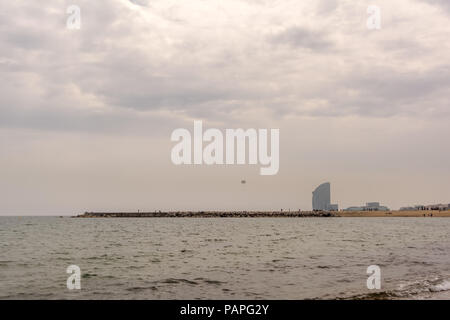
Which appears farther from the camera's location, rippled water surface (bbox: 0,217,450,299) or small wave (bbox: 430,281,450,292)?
small wave (bbox: 430,281,450,292)

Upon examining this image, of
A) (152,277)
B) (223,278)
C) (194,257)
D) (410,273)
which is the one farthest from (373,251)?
(152,277)

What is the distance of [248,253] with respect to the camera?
1389 inches

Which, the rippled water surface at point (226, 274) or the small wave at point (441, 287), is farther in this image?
the small wave at point (441, 287)

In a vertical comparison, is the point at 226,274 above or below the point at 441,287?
below

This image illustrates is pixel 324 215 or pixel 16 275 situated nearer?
pixel 16 275

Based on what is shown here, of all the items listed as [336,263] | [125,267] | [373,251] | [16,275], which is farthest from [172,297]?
[373,251]

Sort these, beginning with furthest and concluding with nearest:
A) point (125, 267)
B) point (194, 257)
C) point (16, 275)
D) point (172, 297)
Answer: point (194, 257)
point (125, 267)
point (16, 275)
point (172, 297)

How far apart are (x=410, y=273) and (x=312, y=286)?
27.8 feet

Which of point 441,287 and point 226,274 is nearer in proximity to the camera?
point 441,287

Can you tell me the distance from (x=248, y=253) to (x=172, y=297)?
17.8m

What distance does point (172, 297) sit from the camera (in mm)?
18156
